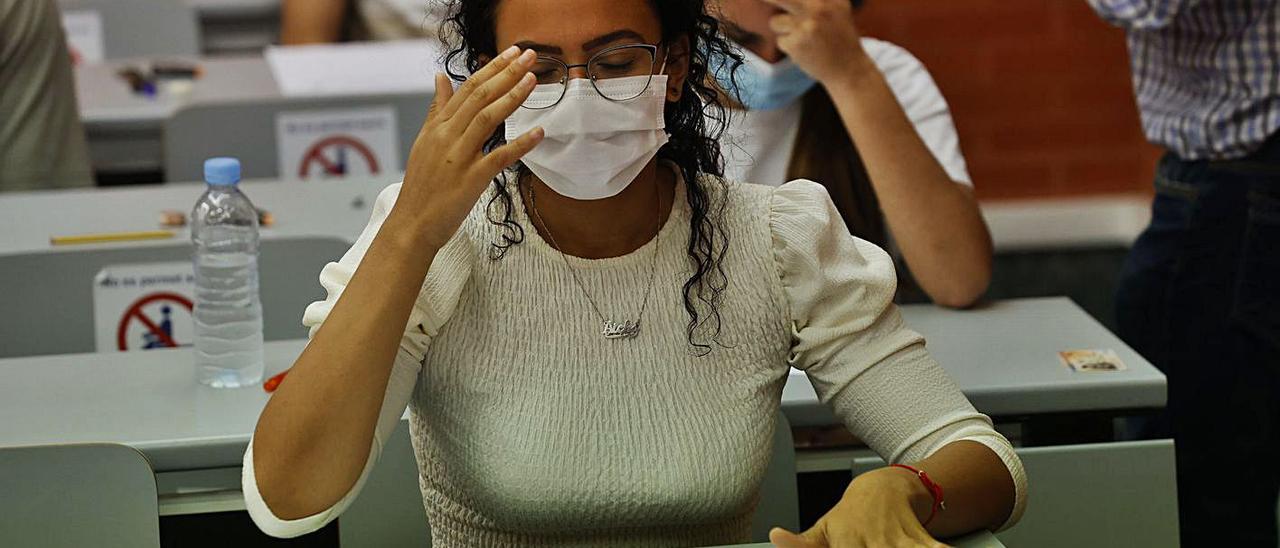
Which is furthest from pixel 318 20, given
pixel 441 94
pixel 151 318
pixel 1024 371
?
pixel 441 94

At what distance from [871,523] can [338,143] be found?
2332mm

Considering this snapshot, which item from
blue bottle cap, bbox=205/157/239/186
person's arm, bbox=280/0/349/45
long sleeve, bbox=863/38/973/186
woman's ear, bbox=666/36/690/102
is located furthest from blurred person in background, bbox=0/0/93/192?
woman's ear, bbox=666/36/690/102

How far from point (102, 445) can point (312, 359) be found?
31 cm

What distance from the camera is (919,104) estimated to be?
235cm

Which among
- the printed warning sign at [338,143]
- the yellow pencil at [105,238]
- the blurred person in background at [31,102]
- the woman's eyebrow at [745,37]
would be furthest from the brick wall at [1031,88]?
the yellow pencil at [105,238]

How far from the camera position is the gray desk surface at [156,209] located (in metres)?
2.63

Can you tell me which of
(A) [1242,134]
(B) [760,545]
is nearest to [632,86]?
(B) [760,545]

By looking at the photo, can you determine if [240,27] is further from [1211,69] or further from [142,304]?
[1211,69]

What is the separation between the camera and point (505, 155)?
4.20ft

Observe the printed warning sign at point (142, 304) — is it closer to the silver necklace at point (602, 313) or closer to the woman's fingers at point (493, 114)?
the silver necklace at point (602, 313)

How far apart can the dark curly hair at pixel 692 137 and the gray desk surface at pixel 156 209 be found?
1122mm

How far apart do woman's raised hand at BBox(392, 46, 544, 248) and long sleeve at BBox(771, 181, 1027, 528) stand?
34 cm

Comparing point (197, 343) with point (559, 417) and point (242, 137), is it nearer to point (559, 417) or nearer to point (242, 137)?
point (559, 417)

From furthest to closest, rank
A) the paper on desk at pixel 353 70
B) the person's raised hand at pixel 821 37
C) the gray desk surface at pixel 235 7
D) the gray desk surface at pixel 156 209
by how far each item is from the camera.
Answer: the gray desk surface at pixel 235 7 < the paper on desk at pixel 353 70 < the gray desk surface at pixel 156 209 < the person's raised hand at pixel 821 37
